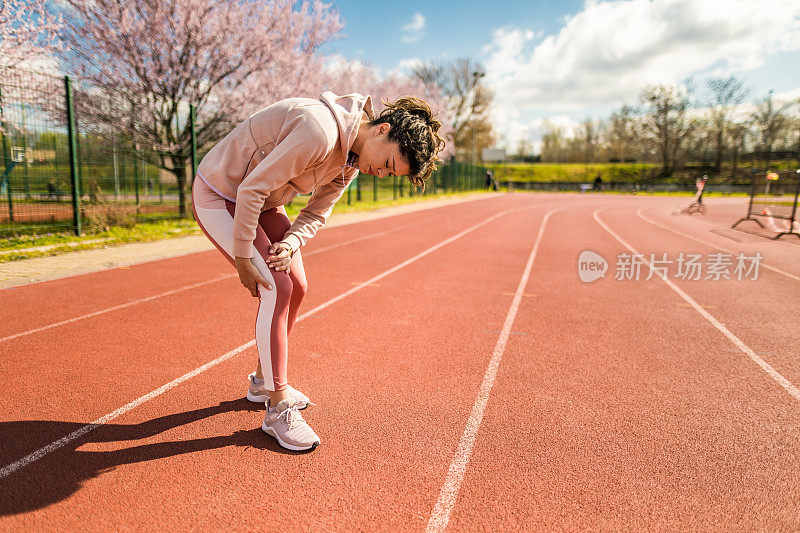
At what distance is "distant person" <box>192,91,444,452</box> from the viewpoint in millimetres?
2170

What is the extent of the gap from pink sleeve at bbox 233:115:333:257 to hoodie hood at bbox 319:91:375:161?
0.37 feet

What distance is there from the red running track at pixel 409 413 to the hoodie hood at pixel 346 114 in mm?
1685

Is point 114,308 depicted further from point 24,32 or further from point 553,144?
point 553,144

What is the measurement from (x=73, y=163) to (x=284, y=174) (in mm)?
9640

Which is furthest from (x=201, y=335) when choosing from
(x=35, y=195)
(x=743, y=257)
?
(x=743, y=257)

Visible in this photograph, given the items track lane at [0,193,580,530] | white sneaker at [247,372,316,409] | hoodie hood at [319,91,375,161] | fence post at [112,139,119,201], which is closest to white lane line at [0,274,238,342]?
track lane at [0,193,580,530]

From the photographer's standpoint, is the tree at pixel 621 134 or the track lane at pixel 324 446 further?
the tree at pixel 621 134

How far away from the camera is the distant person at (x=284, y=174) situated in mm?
2170

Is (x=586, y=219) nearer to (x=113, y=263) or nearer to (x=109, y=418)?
(x=113, y=263)

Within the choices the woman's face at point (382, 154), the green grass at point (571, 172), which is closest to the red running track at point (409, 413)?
the woman's face at point (382, 154)

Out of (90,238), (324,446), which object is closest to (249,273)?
(324,446)

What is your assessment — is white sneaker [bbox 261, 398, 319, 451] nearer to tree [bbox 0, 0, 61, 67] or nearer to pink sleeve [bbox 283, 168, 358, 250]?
pink sleeve [bbox 283, 168, 358, 250]

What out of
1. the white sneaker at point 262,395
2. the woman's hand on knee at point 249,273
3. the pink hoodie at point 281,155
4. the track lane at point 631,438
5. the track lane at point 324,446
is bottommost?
the track lane at point 631,438

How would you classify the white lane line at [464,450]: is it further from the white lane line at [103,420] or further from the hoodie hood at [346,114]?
the white lane line at [103,420]
